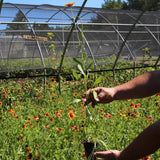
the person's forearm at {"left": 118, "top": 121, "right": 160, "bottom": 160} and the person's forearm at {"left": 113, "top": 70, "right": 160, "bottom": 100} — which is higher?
the person's forearm at {"left": 113, "top": 70, "right": 160, "bottom": 100}

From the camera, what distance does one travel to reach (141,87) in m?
1.19

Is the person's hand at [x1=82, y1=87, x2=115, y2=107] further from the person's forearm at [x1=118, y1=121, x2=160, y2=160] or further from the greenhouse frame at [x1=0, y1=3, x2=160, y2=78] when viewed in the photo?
the greenhouse frame at [x1=0, y1=3, x2=160, y2=78]

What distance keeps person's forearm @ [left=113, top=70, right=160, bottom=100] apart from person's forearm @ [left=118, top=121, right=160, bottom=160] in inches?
13.0

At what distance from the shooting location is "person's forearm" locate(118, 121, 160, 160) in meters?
0.84

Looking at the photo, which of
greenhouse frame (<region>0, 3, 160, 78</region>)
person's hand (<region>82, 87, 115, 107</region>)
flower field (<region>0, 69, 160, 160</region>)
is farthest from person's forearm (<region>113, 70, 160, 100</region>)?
greenhouse frame (<region>0, 3, 160, 78</region>)

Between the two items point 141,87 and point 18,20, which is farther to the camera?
point 18,20

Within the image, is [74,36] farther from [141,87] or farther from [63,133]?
[141,87]

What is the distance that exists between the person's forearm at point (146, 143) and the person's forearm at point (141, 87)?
33 cm

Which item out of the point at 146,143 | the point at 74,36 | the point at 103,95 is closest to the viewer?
the point at 146,143

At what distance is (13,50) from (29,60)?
80 centimetres

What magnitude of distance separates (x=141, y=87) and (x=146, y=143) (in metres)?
0.38

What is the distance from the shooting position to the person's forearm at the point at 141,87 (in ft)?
3.85

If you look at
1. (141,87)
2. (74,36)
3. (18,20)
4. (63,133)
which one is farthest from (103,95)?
(74,36)

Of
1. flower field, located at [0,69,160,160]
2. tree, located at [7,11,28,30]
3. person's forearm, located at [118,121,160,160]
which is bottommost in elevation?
flower field, located at [0,69,160,160]
